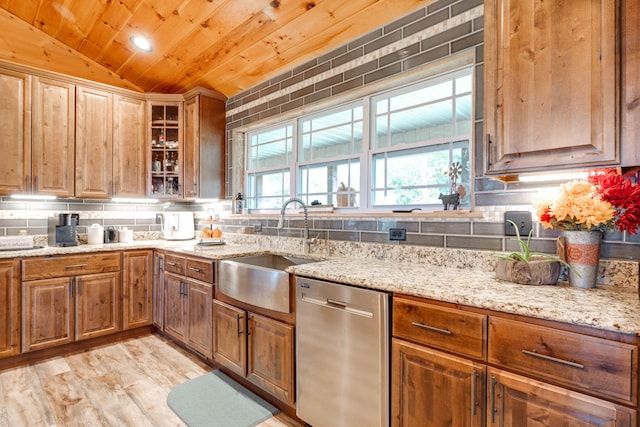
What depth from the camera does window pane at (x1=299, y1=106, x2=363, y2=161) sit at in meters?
2.55

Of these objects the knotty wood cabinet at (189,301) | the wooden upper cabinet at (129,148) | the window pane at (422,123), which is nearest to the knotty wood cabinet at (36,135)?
the wooden upper cabinet at (129,148)

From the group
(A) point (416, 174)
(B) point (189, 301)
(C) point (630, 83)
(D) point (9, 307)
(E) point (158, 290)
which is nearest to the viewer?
(C) point (630, 83)

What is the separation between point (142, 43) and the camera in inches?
116

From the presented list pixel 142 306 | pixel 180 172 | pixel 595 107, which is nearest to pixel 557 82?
pixel 595 107

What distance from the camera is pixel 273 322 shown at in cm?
193

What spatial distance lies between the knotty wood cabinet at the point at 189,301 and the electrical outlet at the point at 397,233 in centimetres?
133

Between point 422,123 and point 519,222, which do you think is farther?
point 422,123

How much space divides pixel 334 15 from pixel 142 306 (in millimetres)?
3021

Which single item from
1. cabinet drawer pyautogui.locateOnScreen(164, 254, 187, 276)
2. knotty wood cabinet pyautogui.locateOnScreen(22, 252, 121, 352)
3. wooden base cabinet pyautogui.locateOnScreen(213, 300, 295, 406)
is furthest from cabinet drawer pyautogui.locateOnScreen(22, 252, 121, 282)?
wooden base cabinet pyautogui.locateOnScreen(213, 300, 295, 406)

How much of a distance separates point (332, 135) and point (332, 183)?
0.41 m

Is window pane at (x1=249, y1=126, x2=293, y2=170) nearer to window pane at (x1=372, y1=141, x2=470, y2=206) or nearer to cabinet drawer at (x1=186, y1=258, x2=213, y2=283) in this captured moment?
window pane at (x1=372, y1=141, x2=470, y2=206)

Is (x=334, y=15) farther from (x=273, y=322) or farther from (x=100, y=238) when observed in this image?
(x=100, y=238)

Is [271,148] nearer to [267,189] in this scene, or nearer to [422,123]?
[267,189]

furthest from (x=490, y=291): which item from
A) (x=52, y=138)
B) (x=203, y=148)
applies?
(x=52, y=138)
